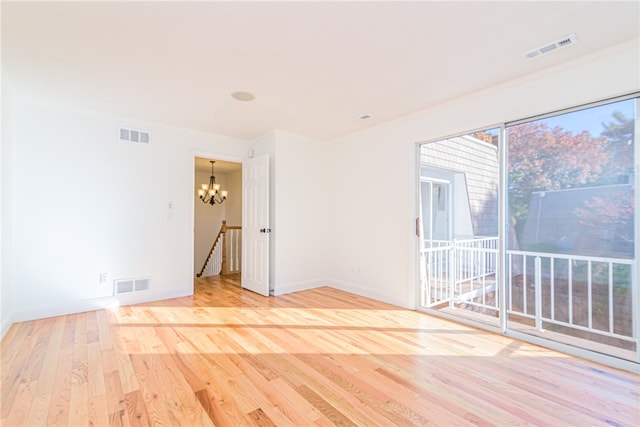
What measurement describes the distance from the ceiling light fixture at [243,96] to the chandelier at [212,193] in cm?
394

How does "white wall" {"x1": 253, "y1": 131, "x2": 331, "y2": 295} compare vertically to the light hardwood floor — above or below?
above

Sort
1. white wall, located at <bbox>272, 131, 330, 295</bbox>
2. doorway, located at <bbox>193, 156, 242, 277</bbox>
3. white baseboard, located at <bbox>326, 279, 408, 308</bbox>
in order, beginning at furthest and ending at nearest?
doorway, located at <bbox>193, 156, 242, 277</bbox> → white wall, located at <bbox>272, 131, 330, 295</bbox> → white baseboard, located at <bbox>326, 279, 408, 308</bbox>

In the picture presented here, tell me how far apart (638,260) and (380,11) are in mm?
2736

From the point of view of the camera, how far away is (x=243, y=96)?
329 centimetres

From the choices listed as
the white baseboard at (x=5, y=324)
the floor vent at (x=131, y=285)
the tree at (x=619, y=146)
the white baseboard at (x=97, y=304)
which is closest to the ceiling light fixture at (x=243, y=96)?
the floor vent at (x=131, y=285)

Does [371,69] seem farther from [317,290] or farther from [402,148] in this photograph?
[317,290]

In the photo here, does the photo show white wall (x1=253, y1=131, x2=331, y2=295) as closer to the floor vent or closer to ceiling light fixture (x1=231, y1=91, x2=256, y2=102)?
ceiling light fixture (x1=231, y1=91, x2=256, y2=102)

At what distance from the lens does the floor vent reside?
3.94 metres

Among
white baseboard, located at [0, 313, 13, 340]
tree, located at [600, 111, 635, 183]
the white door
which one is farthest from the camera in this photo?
the white door

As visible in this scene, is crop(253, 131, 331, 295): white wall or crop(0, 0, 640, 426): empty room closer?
crop(0, 0, 640, 426): empty room

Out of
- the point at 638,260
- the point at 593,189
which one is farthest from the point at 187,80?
the point at 638,260

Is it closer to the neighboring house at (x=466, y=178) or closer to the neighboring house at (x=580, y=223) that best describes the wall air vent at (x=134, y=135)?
the neighboring house at (x=466, y=178)

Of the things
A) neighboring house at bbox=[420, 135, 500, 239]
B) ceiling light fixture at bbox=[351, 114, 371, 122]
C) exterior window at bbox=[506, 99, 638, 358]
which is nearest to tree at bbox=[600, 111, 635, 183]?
exterior window at bbox=[506, 99, 638, 358]

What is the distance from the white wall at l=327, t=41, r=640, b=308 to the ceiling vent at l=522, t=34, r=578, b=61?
13.3 inches
